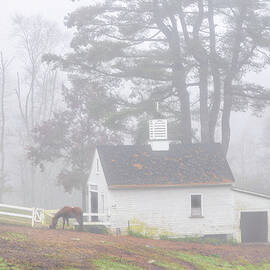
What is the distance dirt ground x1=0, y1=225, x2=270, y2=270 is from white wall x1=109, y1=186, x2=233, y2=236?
3631mm

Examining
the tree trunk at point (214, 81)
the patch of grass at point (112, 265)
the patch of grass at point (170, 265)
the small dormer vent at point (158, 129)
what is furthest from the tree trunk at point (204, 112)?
the patch of grass at point (112, 265)

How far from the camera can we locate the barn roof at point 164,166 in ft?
87.0

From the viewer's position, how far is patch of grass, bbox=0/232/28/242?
1643 cm

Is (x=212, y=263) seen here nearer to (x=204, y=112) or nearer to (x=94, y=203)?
(x=94, y=203)

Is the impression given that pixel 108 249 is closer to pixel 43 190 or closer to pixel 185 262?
pixel 185 262

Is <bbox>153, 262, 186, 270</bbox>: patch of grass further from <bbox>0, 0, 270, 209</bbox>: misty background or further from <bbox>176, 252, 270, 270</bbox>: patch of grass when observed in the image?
<bbox>0, 0, 270, 209</bbox>: misty background

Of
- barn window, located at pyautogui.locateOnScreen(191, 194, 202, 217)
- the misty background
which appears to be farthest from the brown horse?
the misty background

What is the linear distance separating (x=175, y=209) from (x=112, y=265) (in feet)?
40.6

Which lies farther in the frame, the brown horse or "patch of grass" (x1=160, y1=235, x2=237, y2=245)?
"patch of grass" (x1=160, y1=235, x2=237, y2=245)

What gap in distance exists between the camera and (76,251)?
1571cm

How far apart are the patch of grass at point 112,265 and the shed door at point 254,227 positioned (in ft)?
45.7

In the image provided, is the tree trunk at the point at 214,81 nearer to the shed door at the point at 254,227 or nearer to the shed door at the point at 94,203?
the shed door at the point at 254,227

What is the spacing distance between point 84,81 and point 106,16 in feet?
14.1

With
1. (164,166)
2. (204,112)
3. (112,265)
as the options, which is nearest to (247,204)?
(164,166)
